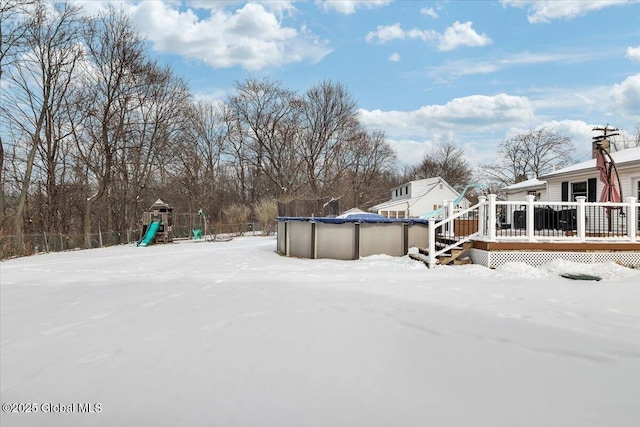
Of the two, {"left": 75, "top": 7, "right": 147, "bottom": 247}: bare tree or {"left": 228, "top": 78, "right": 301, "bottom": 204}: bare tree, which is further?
{"left": 228, "top": 78, "right": 301, "bottom": 204}: bare tree

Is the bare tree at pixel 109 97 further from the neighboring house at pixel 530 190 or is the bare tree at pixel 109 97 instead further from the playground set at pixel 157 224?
the neighboring house at pixel 530 190

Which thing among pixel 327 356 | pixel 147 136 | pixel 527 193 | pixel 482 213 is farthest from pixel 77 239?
pixel 527 193

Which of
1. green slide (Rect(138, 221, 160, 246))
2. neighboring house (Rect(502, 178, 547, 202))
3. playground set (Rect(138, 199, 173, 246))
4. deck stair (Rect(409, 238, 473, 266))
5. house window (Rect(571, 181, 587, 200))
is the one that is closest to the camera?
deck stair (Rect(409, 238, 473, 266))

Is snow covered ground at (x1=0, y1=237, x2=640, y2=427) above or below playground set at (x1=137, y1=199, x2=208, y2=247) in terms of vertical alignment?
below

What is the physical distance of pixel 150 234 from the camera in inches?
795

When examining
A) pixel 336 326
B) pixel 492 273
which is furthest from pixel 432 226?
pixel 336 326

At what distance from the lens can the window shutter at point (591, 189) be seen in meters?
14.0

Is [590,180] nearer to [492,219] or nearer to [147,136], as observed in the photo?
[492,219]

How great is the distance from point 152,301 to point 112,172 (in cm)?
2031

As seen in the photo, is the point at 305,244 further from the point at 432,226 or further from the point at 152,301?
the point at 152,301

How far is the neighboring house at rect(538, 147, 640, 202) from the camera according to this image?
41.2 feet

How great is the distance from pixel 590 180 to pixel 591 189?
36 centimetres

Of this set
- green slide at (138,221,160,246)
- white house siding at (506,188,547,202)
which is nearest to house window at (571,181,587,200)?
white house siding at (506,188,547,202)

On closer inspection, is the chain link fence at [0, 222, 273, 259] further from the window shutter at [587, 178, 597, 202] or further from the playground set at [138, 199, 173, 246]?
the window shutter at [587, 178, 597, 202]
